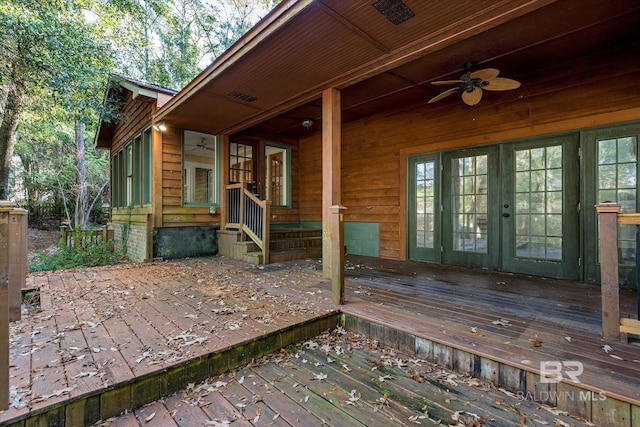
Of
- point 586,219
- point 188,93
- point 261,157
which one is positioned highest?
point 188,93

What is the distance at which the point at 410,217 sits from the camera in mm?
5523

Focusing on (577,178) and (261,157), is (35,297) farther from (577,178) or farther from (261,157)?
(577,178)

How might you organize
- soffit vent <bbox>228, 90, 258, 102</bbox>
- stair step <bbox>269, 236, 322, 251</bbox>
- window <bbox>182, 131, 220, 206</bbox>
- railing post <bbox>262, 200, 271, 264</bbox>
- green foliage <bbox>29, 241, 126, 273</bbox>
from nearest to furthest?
1. soffit vent <bbox>228, 90, 258, 102</bbox>
2. railing post <bbox>262, 200, 271, 264</bbox>
3. stair step <bbox>269, 236, 322, 251</bbox>
4. green foliage <bbox>29, 241, 126, 273</bbox>
5. window <bbox>182, 131, 220, 206</bbox>

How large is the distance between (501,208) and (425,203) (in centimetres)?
122

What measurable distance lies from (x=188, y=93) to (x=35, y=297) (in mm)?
3307

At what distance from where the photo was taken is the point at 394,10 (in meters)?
2.55

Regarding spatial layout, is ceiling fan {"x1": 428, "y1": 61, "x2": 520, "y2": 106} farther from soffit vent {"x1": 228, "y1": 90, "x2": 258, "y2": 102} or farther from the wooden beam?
the wooden beam

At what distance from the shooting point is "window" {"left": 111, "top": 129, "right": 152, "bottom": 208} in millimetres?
6359

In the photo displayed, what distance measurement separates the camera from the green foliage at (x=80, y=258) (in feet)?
22.0

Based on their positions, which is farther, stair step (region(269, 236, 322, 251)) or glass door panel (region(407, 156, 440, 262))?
stair step (region(269, 236, 322, 251))

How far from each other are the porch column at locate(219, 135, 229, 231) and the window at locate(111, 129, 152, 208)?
4.77ft

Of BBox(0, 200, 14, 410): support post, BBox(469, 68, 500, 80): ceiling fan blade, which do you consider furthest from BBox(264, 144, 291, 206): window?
BBox(0, 200, 14, 410): support post

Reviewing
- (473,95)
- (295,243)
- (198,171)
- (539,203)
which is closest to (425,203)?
(539,203)

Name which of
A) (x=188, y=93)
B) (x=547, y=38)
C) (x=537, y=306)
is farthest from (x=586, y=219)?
(x=188, y=93)
